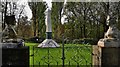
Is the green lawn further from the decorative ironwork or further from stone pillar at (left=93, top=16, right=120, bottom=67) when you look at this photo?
stone pillar at (left=93, top=16, right=120, bottom=67)

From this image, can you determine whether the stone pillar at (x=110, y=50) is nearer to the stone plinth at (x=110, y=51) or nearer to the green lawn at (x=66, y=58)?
the stone plinth at (x=110, y=51)

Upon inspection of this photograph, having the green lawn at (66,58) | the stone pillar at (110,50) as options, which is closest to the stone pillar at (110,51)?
the stone pillar at (110,50)

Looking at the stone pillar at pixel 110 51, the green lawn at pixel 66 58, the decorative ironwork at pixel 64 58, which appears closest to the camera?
the stone pillar at pixel 110 51

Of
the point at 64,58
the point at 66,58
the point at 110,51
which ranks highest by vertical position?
the point at 110,51

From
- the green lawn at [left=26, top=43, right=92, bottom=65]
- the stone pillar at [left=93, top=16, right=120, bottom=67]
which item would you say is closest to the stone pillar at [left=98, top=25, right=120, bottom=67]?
the stone pillar at [left=93, top=16, right=120, bottom=67]

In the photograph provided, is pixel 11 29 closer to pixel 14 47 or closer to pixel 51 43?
pixel 14 47

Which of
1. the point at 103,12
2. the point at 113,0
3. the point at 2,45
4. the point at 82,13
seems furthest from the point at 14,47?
the point at 82,13

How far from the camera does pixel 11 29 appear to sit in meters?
6.34

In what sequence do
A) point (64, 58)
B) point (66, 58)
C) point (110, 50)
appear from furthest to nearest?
1. point (66, 58)
2. point (64, 58)
3. point (110, 50)

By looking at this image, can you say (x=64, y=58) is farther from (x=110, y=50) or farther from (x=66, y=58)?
(x=66, y=58)

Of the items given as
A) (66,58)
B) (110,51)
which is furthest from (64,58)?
(66,58)

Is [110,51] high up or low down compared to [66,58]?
up

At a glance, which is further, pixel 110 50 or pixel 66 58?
pixel 66 58

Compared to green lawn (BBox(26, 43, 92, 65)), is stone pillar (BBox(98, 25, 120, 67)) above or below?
above
